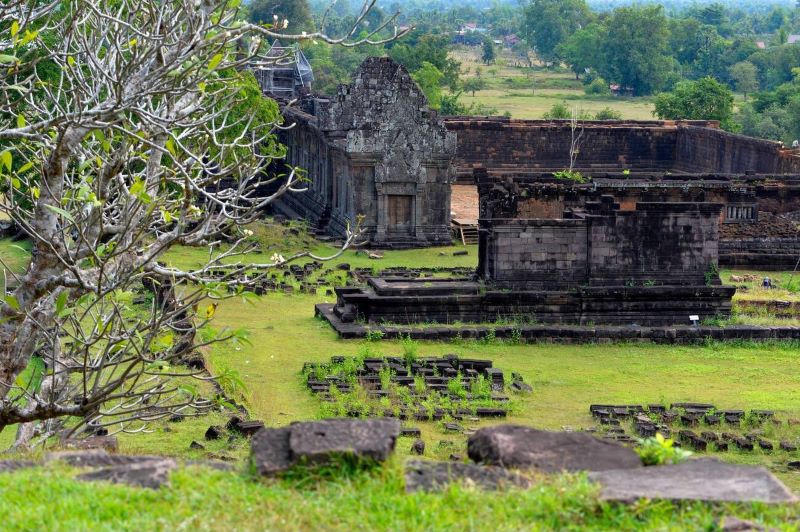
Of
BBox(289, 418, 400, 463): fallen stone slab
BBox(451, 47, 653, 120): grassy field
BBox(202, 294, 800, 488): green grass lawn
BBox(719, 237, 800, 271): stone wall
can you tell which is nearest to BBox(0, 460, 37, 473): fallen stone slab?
BBox(289, 418, 400, 463): fallen stone slab

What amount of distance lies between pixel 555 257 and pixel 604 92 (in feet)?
217

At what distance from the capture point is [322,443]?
26.8 ft

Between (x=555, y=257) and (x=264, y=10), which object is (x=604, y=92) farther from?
(x=555, y=257)

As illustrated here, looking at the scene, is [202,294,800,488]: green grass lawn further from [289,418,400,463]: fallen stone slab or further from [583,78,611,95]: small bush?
[583,78,611,95]: small bush

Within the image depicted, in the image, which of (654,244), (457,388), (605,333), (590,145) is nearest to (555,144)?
(590,145)

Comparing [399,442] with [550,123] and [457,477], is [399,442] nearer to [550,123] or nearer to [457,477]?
[457,477]

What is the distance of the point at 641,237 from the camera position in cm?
2462

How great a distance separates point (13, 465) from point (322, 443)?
1.99 metres

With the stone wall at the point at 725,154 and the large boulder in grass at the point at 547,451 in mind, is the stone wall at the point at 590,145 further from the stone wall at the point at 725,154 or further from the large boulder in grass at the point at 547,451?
the large boulder in grass at the point at 547,451

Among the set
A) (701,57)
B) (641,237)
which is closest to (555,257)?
(641,237)

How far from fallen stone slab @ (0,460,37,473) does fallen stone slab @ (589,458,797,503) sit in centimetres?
346

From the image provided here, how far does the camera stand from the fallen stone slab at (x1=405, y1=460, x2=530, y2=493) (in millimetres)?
8070

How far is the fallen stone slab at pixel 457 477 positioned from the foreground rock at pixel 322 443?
0.73 feet

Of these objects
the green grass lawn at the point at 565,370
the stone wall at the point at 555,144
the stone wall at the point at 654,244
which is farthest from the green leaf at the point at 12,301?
the stone wall at the point at 555,144
